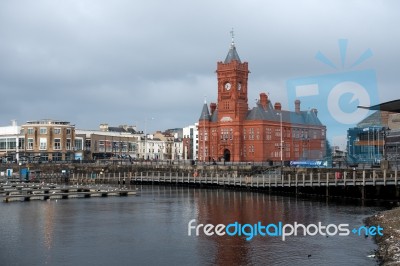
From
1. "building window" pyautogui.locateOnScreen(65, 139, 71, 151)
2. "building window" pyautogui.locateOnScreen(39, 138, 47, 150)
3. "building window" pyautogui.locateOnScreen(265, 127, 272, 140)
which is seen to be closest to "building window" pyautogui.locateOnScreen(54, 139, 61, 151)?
"building window" pyautogui.locateOnScreen(65, 139, 71, 151)

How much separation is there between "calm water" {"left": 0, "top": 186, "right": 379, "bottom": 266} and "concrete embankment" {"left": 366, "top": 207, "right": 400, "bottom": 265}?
0.80 m

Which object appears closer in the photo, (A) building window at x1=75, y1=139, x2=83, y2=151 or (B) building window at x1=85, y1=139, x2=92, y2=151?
(A) building window at x1=75, y1=139, x2=83, y2=151

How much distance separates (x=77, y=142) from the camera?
162625mm

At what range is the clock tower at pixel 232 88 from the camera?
4658 inches

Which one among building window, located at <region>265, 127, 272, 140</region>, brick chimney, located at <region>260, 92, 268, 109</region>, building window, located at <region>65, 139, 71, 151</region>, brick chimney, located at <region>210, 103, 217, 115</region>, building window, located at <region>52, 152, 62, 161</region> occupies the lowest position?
building window, located at <region>52, 152, 62, 161</region>

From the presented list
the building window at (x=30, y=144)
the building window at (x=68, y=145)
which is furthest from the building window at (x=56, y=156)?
the building window at (x=30, y=144)

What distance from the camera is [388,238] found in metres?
33.7

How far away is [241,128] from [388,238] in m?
86.0

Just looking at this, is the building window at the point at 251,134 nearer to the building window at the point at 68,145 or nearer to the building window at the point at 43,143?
the building window at the point at 68,145

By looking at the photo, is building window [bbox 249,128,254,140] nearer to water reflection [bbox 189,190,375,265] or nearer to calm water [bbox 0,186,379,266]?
calm water [bbox 0,186,379,266]

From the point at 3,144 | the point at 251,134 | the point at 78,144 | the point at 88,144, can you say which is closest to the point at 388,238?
the point at 251,134

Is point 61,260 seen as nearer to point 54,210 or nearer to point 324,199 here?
point 54,210

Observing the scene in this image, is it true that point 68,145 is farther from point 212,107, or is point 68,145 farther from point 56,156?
point 212,107

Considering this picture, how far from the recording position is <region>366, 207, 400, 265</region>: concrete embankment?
28839 millimetres
